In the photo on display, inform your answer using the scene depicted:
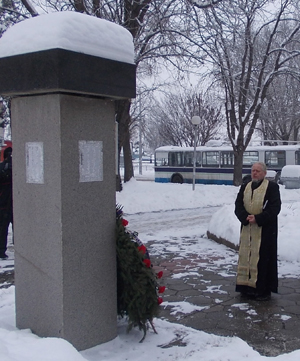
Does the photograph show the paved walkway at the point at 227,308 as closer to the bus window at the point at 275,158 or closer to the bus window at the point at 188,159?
the bus window at the point at 275,158

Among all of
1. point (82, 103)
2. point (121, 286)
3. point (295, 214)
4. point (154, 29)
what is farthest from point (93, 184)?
point (154, 29)

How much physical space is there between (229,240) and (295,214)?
1642mm

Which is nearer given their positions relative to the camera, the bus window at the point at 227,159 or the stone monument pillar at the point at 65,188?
the stone monument pillar at the point at 65,188

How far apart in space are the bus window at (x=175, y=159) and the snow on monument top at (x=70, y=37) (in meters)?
28.2

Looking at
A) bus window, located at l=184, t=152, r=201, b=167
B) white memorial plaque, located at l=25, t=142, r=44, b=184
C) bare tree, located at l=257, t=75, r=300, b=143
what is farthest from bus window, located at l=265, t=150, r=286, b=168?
white memorial plaque, located at l=25, t=142, r=44, b=184

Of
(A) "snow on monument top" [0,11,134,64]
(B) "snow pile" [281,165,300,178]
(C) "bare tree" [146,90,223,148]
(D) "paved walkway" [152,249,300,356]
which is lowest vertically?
(D) "paved walkway" [152,249,300,356]

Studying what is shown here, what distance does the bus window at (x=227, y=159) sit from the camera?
100 ft

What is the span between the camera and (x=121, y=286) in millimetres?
4637

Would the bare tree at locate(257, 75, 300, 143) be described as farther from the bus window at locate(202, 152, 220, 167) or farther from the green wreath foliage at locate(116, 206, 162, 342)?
the green wreath foliage at locate(116, 206, 162, 342)

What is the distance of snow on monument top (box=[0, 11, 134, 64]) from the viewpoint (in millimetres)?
3959

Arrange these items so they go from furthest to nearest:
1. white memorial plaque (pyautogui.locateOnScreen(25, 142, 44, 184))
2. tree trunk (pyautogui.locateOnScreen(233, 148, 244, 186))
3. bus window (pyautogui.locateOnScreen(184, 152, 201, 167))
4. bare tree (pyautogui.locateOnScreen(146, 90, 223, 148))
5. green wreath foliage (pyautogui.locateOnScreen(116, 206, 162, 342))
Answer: bare tree (pyautogui.locateOnScreen(146, 90, 223, 148)) → bus window (pyautogui.locateOnScreen(184, 152, 201, 167)) → tree trunk (pyautogui.locateOnScreen(233, 148, 244, 186)) → green wreath foliage (pyautogui.locateOnScreen(116, 206, 162, 342)) → white memorial plaque (pyautogui.locateOnScreen(25, 142, 44, 184))

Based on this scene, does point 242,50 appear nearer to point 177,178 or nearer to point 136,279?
point 177,178

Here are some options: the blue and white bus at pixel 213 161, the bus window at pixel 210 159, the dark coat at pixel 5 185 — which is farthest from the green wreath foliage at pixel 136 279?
the bus window at pixel 210 159

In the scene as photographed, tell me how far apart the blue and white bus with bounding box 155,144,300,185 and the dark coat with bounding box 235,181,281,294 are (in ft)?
75.0
